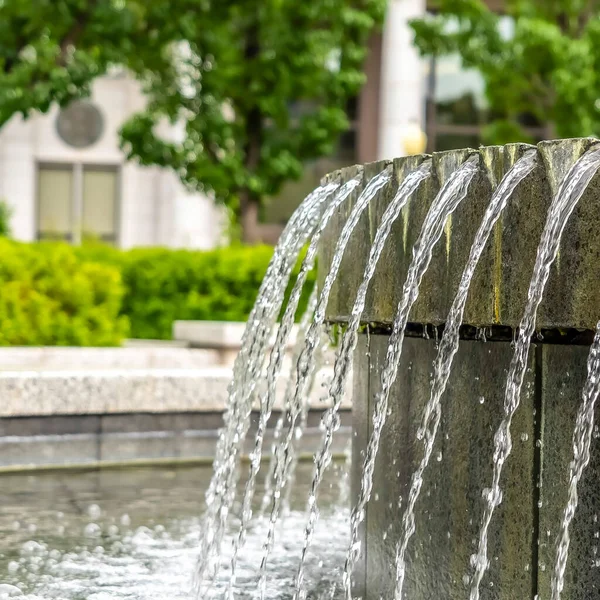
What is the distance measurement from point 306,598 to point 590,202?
1956 millimetres

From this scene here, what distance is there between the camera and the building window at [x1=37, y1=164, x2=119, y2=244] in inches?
1267

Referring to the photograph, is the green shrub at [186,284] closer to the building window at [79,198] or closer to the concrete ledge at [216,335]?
the concrete ledge at [216,335]

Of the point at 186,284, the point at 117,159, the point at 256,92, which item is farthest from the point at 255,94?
the point at 117,159

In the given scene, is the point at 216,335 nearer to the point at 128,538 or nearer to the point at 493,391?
the point at 128,538

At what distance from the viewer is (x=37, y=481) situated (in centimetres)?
679

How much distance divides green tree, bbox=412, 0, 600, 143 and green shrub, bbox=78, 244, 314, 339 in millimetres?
9446

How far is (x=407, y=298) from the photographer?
3.68m

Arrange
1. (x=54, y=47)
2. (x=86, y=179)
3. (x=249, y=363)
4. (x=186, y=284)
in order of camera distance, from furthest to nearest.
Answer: (x=86, y=179) < (x=54, y=47) < (x=186, y=284) < (x=249, y=363)

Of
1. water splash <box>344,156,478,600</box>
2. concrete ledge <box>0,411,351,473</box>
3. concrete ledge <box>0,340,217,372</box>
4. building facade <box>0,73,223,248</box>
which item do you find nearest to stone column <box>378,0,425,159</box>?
building facade <box>0,73,223,248</box>

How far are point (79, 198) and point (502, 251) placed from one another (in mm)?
29774

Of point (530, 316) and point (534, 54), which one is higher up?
point (534, 54)

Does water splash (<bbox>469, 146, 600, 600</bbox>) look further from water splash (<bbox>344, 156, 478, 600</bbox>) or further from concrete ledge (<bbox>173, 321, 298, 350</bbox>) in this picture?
concrete ledge (<bbox>173, 321, 298, 350</bbox>)

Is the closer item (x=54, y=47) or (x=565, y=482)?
(x=565, y=482)

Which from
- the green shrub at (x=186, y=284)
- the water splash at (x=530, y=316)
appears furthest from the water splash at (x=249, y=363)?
the green shrub at (x=186, y=284)
